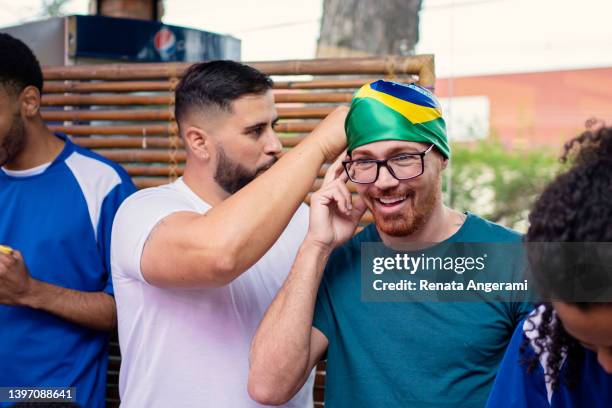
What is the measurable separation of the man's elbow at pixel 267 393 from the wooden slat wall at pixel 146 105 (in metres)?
0.79

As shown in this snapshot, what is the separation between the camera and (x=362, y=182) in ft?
6.84

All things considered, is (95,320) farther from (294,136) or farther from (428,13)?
(428,13)

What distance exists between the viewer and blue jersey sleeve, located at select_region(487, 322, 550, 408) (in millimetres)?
1657

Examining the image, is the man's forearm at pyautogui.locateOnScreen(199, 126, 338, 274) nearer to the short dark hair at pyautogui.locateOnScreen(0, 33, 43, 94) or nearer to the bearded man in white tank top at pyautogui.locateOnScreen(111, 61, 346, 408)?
the bearded man in white tank top at pyautogui.locateOnScreen(111, 61, 346, 408)

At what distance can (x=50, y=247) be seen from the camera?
262 cm

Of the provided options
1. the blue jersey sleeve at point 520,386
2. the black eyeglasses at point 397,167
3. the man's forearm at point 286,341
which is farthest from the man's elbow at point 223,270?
the blue jersey sleeve at point 520,386

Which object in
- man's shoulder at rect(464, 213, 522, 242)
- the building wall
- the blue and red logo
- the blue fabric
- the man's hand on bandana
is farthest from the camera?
the building wall

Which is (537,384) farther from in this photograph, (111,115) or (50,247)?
(111,115)

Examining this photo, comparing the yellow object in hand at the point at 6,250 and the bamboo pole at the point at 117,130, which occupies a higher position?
the bamboo pole at the point at 117,130

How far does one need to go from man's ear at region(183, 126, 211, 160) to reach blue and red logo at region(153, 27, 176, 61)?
4.84ft

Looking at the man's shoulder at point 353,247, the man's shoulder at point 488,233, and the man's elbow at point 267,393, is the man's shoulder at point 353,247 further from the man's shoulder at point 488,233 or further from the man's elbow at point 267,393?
the man's elbow at point 267,393

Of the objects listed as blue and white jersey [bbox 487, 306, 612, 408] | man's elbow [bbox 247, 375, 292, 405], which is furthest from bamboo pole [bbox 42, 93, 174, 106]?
blue and white jersey [bbox 487, 306, 612, 408]

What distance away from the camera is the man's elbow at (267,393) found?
2.09 metres

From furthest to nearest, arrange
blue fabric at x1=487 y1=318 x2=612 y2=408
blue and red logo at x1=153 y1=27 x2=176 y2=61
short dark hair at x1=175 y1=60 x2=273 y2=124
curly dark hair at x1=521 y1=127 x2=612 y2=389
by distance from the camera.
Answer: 1. blue and red logo at x1=153 y1=27 x2=176 y2=61
2. short dark hair at x1=175 y1=60 x2=273 y2=124
3. blue fabric at x1=487 y1=318 x2=612 y2=408
4. curly dark hair at x1=521 y1=127 x2=612 y2=389
